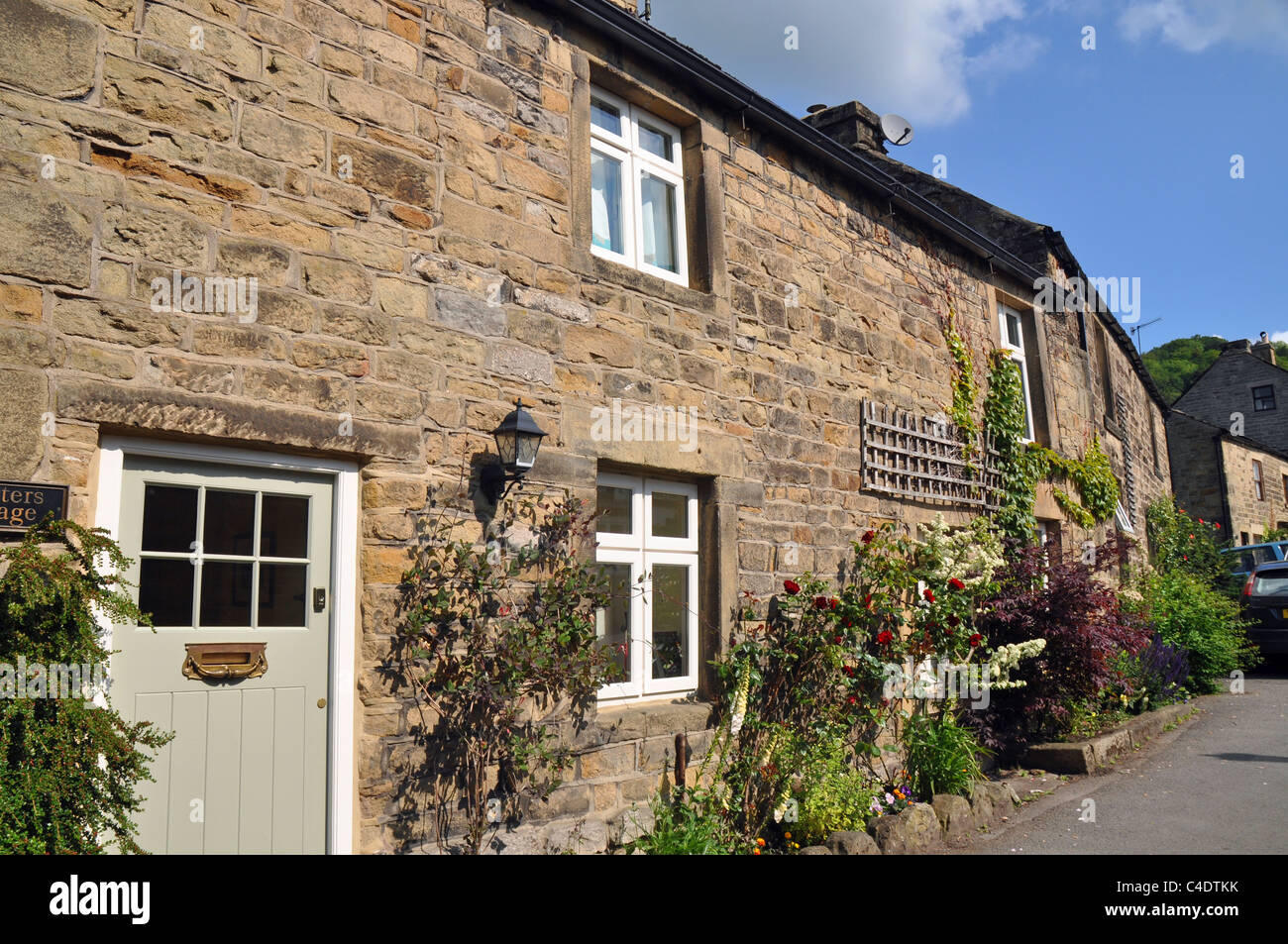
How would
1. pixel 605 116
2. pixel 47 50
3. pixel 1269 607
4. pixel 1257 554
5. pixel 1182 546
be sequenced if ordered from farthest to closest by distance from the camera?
pixel 1257 554, pixel 1182 546, pixel 1269 607, pixel 605 116, pixel 47 50

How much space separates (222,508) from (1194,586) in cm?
1301

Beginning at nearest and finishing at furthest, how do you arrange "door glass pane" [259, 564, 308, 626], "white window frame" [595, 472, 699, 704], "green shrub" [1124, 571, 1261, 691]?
"door glass pane" [259, 564, 308, 626] < "white window frame" [595, 472, 699, 704] < "green shrub" [1124, 571, 1261, 691]

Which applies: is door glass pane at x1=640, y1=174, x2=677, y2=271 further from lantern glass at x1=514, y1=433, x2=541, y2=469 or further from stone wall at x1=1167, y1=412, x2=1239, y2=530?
stone wall at x1=1167, y1=412, x2=1239, y2=530

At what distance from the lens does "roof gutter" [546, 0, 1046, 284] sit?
589 cm

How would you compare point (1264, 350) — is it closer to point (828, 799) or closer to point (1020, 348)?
point (1020, 348)

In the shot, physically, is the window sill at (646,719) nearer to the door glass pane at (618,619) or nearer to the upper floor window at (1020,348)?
the door glass pane at (618,619)

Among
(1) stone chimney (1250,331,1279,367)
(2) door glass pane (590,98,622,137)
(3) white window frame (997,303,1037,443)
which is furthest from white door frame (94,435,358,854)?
(1) stone chimney (1250,331,1279,367)

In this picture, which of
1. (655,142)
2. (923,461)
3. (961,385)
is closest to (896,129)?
Result: (961,385)

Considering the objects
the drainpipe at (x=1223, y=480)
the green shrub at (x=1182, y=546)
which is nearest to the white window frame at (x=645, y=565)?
the green shrub at (x=1182, y=546)

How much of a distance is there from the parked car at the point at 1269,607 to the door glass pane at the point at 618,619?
36.0ft

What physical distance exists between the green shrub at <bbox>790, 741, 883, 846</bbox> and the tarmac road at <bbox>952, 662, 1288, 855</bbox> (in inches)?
25.8

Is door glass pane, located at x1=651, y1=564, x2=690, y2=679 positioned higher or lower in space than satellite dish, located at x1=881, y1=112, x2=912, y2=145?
lower

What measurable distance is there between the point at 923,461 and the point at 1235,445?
73.7 ft

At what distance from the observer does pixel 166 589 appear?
395cm
